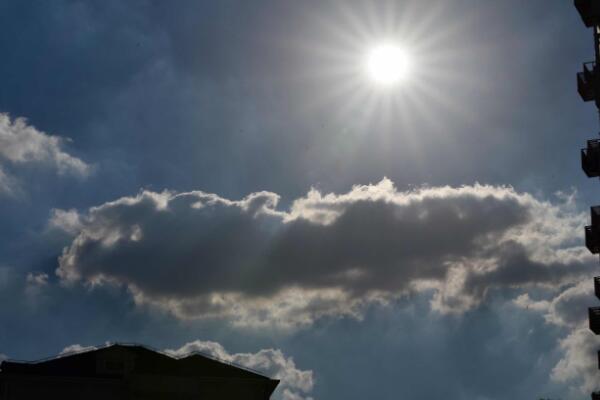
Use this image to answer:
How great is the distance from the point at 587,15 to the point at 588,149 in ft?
33.8

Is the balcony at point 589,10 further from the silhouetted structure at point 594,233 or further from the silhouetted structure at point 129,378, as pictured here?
the silhouetted structure at point 129,378

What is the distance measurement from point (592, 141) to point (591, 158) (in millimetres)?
1228

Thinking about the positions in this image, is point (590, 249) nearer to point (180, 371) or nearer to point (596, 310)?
point (596, 310)

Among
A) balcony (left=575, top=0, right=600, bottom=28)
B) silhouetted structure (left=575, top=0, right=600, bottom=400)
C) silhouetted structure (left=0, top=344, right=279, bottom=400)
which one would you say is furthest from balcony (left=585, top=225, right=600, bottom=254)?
silhouetted structure (left=0, top=344, right=279, bottom=400)

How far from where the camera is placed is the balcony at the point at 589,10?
6456 centimetres

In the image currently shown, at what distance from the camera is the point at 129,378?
64.2m

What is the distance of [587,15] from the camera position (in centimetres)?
6506

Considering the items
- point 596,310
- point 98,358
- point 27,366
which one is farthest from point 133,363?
point 596,310

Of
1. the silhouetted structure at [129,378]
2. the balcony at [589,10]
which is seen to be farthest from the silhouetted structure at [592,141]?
the silhouetted structure at [129,378]

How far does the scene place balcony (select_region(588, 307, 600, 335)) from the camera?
61.4 m

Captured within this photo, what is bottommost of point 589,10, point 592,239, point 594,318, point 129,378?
point 129,378

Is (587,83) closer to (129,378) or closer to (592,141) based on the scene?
(592,141)

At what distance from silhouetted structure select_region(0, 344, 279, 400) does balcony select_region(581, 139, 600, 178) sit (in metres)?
27.4

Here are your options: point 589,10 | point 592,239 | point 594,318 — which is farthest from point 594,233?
point 589,10
